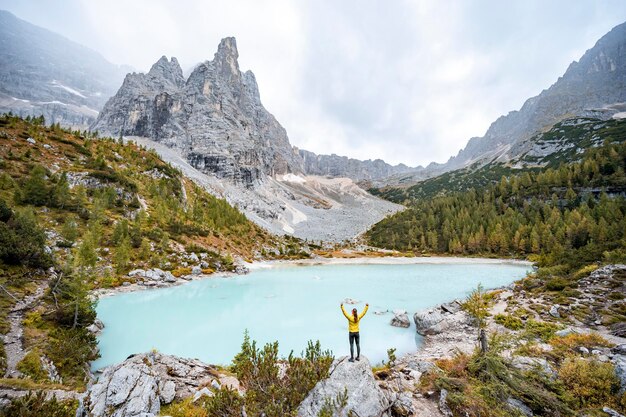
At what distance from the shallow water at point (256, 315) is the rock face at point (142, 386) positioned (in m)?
4.54

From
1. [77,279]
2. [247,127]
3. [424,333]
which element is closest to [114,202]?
[77,279]

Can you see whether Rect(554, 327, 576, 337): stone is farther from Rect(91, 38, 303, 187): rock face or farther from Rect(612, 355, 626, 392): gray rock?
Rect(91, 38, 303, 187): rock face

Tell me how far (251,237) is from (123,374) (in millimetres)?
61183

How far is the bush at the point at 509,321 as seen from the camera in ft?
51.6

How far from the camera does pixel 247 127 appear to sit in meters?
170

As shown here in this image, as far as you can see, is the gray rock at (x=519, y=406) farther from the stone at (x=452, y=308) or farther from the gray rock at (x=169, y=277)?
the gray rock at (x=169, y=277)

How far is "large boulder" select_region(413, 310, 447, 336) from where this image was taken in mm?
17188

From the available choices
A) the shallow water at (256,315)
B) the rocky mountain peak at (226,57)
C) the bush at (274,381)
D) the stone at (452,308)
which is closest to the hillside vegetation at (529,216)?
the shallow water at (256,315)

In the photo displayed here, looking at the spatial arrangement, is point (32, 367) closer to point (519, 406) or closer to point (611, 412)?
point (519, 406)

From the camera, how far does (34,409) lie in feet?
19.5

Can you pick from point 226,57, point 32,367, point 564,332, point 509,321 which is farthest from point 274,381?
point 226,57

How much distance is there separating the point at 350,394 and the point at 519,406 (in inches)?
172

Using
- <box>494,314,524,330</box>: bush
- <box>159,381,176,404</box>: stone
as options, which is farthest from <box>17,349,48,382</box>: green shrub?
<box>494,314,524,330</box>: bush

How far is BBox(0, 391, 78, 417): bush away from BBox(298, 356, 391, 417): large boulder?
5587mm
